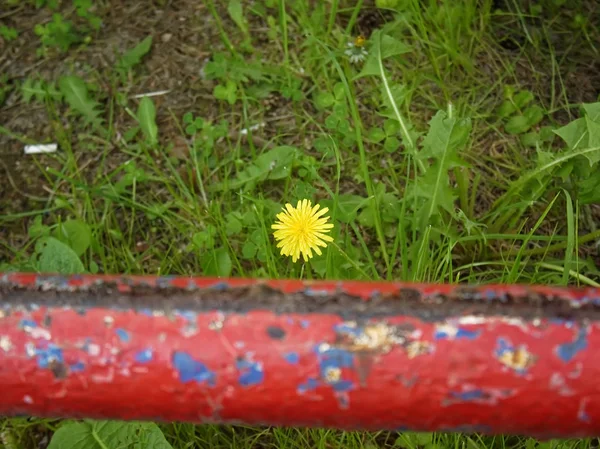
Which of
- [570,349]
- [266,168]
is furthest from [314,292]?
[266,168]

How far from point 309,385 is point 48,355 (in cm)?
32

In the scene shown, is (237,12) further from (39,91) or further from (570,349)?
(570,349)

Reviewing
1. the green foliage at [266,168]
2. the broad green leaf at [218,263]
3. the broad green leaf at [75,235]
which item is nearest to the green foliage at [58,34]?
the broad green leaf at [75,235]

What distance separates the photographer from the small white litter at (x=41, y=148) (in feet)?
8.41

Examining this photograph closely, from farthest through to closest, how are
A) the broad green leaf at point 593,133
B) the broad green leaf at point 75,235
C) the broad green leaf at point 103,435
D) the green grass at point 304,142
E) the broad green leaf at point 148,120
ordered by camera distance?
the broad green leaf at point 148,120, the broad green leaf at point 75,235, the green grass at point 304,142, the broad green leaf at point 593,133, the broad green leaf at point 103,435

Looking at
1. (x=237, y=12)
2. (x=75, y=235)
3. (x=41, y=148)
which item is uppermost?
(x=237, y=12)

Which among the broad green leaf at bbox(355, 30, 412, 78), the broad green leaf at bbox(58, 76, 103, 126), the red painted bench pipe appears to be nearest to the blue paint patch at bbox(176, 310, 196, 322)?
the red painted bench pipe

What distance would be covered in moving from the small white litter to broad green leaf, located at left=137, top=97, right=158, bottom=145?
36 cm

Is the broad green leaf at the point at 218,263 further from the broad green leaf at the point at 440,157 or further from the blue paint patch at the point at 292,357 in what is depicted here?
the blue paint patch at the point at 292,357

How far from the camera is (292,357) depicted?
77 cm

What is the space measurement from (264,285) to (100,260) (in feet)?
5.36

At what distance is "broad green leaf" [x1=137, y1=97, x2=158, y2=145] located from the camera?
2471 millimetres

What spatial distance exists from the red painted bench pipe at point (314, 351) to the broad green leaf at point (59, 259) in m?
1.21

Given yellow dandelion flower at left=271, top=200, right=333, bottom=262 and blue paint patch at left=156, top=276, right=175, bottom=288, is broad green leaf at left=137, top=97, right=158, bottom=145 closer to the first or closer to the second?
yellow dandelion flower at left=271, top=200, right=333, bottom=262
